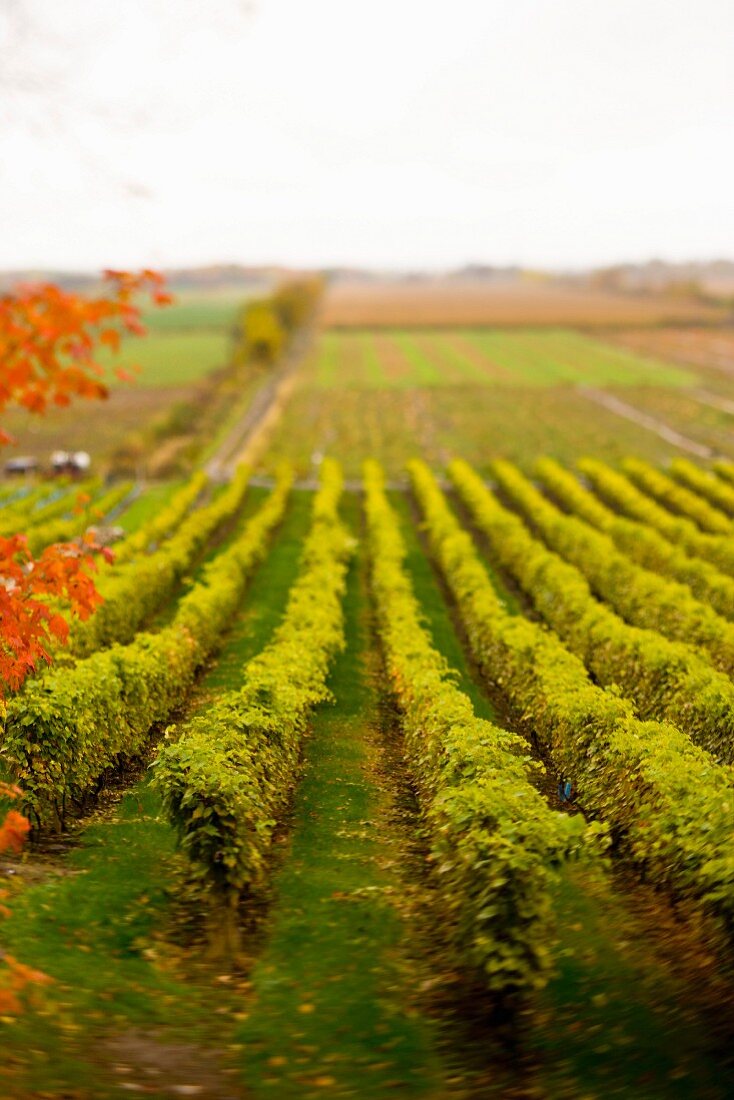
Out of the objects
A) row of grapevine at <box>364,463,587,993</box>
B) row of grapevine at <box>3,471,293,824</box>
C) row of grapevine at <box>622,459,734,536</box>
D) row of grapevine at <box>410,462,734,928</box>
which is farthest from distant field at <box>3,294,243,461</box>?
row of grapevine at <box>364,463,587,993</box>

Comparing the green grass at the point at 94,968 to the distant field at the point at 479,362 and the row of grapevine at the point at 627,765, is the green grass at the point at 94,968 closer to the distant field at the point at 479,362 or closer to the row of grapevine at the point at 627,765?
the row of grapevine at the point at 627,765

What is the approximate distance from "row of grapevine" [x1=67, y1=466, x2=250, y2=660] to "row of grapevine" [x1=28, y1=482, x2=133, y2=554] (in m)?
4.03

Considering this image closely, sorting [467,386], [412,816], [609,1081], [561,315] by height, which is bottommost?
[412,816]

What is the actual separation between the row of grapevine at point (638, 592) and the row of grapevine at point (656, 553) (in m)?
0.76

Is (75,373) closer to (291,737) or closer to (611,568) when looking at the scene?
(291,737)

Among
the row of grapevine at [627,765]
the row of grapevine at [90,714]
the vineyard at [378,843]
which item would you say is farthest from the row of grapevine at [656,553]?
the row of grapevine at [90,714]

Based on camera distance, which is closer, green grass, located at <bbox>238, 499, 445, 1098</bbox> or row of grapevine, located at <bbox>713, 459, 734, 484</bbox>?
green grass, located at <bbox>238, 499, 445, 1098</bbox>

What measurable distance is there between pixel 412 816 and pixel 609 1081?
7.91 metres

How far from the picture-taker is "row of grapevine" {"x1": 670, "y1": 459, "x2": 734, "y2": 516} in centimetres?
4997

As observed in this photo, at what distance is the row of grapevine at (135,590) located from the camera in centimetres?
2539

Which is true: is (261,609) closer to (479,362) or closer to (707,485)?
(707,485)

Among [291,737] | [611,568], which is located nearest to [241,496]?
[611,568]

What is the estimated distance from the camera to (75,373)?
6.95 metres

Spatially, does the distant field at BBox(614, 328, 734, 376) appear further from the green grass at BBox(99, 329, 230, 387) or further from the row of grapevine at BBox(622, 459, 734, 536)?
the green grass at BBox(99, 329, 230, 387)
